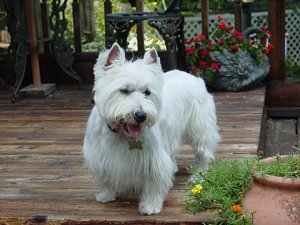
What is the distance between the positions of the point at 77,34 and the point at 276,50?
216cm

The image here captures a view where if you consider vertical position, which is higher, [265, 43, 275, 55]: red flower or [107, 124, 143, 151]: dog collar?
[265, 43, 275, 55]: red flower

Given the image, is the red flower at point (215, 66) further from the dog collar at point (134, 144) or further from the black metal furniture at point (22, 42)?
the dog collar at point (134, 144)

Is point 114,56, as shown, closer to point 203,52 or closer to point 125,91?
point 125,91

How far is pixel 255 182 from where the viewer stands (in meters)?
2.96

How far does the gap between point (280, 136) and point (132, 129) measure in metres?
2.85

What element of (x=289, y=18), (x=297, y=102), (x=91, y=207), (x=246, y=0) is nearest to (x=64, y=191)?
(x=91, y=207)

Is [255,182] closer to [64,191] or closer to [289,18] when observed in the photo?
[64,191]

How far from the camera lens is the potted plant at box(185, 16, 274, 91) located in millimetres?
6371

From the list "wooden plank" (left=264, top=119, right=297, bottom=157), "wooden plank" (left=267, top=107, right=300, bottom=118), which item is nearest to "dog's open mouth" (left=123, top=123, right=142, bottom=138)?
"wooden plank" (left=264, top=119, right=297, bottom=157)

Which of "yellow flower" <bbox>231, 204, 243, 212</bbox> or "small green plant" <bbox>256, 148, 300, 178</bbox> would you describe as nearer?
"yellow flower" <bbox>231, 204, 243, 212</bbox>

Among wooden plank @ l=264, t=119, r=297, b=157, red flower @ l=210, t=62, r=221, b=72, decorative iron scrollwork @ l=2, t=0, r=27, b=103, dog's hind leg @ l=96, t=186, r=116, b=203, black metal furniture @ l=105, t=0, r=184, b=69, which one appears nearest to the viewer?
dog's hind leg @ l=96, t=186, r=116, b=203

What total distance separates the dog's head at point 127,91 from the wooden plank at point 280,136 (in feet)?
6.82

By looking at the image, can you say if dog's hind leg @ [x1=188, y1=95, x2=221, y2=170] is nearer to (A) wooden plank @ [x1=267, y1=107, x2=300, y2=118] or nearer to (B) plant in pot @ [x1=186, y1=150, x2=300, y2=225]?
(B) plant in pot @ [x1=186, y1=150, x2=300, y2=225]

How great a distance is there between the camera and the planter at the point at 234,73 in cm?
637
